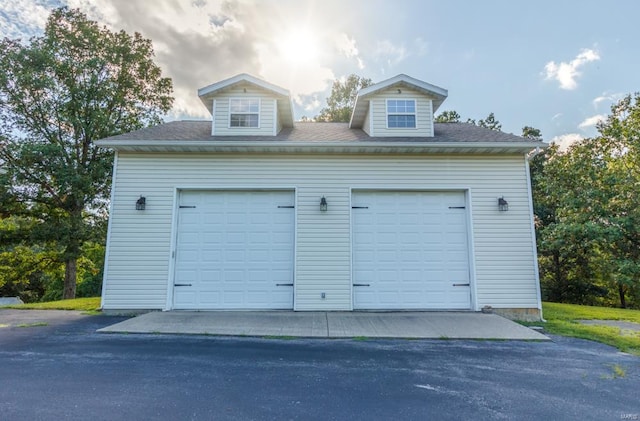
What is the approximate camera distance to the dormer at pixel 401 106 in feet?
24.8

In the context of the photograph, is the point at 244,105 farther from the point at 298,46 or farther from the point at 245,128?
the point at 298,46

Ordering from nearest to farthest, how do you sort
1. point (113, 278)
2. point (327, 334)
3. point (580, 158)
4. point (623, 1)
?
1. point (327, 334)
2. point (113, 278)
3. point (623, 1)
4. point (580, 158)

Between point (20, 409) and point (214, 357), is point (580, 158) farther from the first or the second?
point (20, 409)

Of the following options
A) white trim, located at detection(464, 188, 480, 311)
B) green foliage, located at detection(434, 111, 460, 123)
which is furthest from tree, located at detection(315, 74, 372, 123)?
white trim, located at detection(464, 188, 480, 311)

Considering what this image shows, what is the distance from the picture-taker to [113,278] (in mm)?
6375

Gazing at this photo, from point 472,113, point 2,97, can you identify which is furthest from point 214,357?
point 472,113

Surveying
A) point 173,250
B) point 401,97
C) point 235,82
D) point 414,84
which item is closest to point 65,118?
point 235,82

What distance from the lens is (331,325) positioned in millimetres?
5406

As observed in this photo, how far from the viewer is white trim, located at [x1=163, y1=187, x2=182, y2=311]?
6.45 meters

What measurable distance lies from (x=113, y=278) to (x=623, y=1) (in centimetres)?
1365

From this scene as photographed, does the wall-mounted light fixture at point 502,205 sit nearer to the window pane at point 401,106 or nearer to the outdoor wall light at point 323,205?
the window pane at point 401,106

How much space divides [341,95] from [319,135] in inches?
525

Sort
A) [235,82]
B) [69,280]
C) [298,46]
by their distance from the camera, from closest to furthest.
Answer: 1. [235,82]
2. [298,46]
3. [69,280]

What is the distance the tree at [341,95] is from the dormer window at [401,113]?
12050 mm
